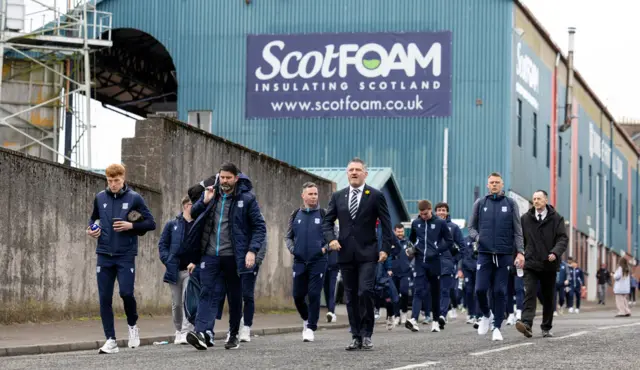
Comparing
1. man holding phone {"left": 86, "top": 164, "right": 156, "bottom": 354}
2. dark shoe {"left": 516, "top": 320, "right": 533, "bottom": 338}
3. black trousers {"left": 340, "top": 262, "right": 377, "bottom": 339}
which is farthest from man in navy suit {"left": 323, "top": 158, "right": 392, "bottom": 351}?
dark shoe {"left": 516, "top": 320, "right": 533, "bottom": 338}

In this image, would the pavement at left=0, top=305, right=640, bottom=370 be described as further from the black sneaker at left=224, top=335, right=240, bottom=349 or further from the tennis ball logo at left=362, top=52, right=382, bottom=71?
the tennis ball logo at left=362, top=52, right=382, bottom=71

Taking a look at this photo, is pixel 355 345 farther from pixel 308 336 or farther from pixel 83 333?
pixel 83 333

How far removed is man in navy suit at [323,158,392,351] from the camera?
13.6 m

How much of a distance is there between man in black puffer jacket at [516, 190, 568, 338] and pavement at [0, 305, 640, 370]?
36 cm

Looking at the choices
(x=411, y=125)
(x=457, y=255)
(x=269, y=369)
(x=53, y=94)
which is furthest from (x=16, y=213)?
(x=411, y=125)

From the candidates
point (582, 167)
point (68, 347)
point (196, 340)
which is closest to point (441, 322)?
point (68, 347)

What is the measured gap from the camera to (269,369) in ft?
35.0

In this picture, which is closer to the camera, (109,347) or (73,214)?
(109,347)

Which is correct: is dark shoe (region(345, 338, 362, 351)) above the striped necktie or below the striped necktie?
below

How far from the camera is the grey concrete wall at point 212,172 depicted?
23.0 m

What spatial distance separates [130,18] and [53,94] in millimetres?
4508

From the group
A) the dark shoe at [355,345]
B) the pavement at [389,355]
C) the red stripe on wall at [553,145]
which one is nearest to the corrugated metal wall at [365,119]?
the red stripe on wall at [553,145]

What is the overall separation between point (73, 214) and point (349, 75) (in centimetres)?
2566

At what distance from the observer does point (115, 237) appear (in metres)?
13.9
